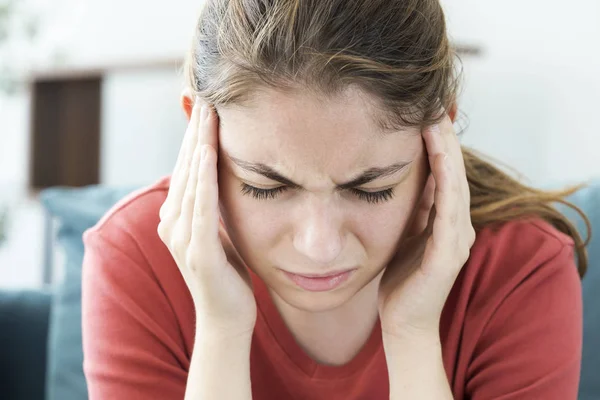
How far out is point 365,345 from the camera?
3.78 ft

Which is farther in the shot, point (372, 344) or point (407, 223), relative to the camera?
point (372, 344)

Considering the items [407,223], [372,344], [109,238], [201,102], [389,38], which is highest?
[389,38]

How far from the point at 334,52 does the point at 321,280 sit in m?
0.31

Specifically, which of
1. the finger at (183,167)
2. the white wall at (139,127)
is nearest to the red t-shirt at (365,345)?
the finger at (183,167)

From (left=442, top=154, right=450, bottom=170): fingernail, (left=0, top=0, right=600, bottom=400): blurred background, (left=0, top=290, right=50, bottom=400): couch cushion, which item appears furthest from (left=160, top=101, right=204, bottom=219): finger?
(left=0, top=290, right=50, bottom=400): couch cushion

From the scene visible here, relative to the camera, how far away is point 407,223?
99 centimetres

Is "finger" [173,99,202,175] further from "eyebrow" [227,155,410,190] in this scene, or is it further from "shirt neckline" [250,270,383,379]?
"shirt neckline" [250,270,383,379]

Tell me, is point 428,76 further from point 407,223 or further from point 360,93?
point 407,223

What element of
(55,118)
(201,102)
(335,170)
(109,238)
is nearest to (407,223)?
(335,170)

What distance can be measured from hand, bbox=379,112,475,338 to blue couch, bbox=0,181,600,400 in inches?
23.9

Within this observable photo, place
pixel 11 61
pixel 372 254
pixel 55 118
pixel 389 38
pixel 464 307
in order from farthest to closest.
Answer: pixel 11 61, pixel 55 118, pixel 464 307, pixel 372 254, pixel 389 38

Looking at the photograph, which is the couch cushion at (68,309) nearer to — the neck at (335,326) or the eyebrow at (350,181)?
the neck at (335,326)

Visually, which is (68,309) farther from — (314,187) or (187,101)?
(314,187)

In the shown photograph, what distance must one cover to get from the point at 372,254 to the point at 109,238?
1.50 ft
